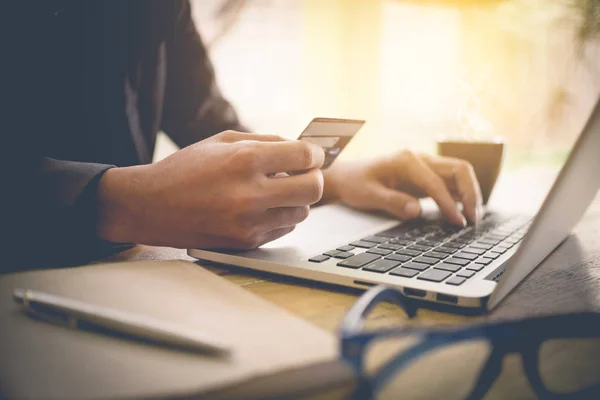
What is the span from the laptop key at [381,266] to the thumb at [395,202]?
269mm

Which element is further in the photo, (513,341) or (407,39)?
(407,39)

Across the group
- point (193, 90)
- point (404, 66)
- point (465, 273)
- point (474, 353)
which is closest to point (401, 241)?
point (465, 273)

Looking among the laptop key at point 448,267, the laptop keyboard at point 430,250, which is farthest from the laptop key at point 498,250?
the laptop key at point 448,267

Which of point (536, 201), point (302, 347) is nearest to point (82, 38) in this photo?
point (302, 347)

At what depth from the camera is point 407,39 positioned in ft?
7.80

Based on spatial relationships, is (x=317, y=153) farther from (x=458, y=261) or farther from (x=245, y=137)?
(x=458, y=261)

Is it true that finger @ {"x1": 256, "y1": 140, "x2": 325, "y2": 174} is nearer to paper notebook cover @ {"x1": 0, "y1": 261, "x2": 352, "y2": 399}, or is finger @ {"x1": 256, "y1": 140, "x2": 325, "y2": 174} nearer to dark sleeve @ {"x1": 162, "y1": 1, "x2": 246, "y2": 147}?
paper notebook cover @ {"x1": 0, "y1": 261, "x2": 352, "y2": 399}

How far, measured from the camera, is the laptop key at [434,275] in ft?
1.41

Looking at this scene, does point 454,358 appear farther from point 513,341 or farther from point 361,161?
point 361,161

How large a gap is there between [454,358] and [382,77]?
2226 mm

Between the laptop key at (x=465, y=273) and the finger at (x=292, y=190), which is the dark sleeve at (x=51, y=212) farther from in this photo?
the laptop key at (x=465, y=273)

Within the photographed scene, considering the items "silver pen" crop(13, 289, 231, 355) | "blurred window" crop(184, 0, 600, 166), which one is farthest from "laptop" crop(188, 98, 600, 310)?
"blurred window" crop(184, 0, 600, 166)

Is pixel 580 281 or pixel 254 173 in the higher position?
pixel 254 173

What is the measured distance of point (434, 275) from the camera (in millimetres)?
438
